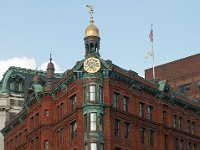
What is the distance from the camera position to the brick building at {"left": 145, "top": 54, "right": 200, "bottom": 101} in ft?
458

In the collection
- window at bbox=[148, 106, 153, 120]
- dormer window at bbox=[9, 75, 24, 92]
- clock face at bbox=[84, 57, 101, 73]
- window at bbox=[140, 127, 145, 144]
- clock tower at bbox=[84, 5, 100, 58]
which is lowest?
window at bbox=[140, 127, 145, 144]

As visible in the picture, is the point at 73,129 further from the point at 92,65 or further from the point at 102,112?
the point at 92,65

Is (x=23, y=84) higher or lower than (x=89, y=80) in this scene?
higher

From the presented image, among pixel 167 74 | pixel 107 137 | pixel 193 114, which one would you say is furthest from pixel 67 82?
pixel 167 74

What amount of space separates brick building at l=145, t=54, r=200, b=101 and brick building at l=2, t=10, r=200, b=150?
1311 inches

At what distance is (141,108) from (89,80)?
37.9ft

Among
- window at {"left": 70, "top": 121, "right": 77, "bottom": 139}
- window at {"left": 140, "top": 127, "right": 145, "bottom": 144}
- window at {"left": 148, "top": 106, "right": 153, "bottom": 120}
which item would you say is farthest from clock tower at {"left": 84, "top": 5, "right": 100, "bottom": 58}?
window at {"left": 140, "top": 127, "right": 145, "bottom": 144}

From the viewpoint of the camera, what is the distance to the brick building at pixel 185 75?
5492 inches

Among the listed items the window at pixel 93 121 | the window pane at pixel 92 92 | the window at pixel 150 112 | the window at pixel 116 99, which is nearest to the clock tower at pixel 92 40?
the window pane at pixel 92 92

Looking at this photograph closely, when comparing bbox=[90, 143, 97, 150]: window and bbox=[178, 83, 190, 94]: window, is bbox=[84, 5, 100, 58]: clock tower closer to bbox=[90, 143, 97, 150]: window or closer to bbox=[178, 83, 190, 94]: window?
bbox=[90, 143, 97, 150]: window

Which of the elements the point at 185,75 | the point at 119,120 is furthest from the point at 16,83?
the point at 119,120

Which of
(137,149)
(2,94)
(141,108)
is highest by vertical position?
(2,94)

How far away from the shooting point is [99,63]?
283ft

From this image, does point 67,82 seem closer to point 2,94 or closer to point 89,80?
point 89,80
